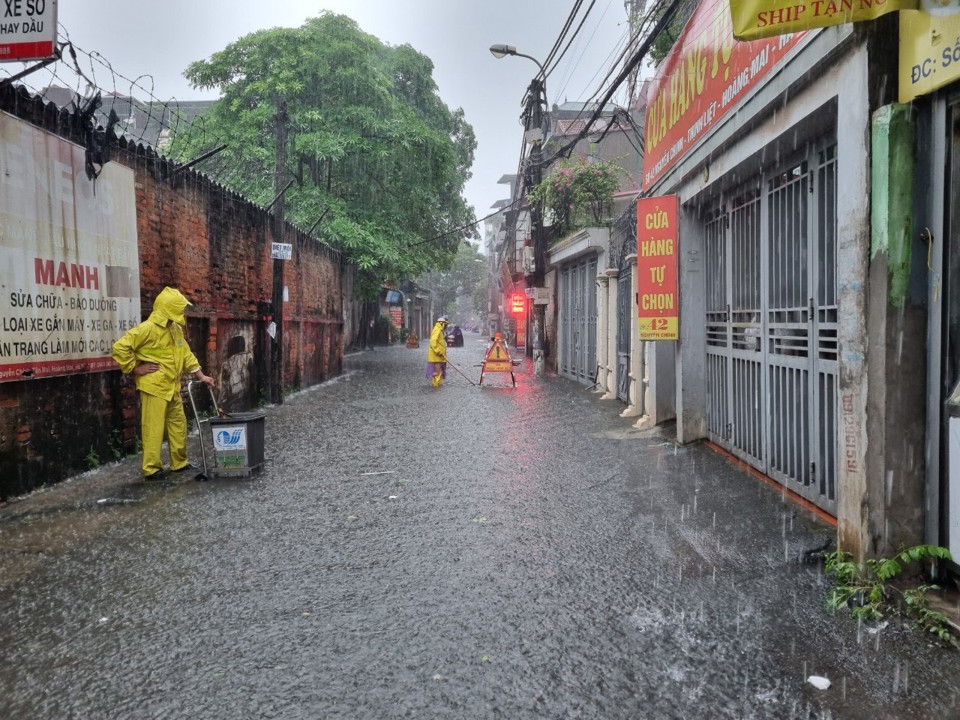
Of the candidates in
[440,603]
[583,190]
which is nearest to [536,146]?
[583,190]

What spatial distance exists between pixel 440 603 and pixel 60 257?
17.7ft

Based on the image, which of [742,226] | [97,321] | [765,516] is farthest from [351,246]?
[765,516]

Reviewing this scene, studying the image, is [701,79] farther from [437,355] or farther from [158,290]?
[437,355]

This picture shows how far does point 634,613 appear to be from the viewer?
3.85m

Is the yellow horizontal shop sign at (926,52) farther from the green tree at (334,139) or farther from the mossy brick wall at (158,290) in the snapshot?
the green tree at (334,139)

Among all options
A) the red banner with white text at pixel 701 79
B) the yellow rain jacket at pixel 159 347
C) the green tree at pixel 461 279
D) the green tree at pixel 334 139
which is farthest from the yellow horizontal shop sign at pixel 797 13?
the green tree at pixel 461 279

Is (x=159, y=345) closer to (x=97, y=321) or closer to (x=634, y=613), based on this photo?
(x=97, y=321)

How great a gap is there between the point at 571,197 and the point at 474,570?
579 inches

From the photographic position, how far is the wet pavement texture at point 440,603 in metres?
3.00

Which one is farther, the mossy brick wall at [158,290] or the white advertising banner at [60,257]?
the mossy brick wall at [158,290]

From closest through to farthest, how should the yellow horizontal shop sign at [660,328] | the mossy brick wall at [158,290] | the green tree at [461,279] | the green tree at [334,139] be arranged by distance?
1. the mossy brick wall at [158,290]
2. the yellow horizontal shop sign at [660,328]
3. the green tree at [334,139]
4. the green tree at [461,279]

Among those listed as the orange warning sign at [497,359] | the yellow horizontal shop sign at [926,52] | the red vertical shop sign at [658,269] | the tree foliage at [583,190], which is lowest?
the orange warning sign at [497,359]

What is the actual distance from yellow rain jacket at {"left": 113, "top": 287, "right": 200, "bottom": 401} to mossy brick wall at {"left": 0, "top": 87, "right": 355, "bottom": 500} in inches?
28.1

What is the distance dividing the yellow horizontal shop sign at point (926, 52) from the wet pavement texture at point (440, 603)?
8.86ft
